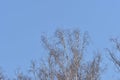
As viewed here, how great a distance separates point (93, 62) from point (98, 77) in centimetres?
112

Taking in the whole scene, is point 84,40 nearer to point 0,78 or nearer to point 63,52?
point 63,52

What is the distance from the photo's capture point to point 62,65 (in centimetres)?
3459

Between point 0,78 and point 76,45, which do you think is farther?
point 0,78

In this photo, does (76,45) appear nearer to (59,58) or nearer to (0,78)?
(59,58)

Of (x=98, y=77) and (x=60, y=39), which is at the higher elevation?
(x=60, y=39)

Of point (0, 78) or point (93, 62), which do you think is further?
point (0, 78)

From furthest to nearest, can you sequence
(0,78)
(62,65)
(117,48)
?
1. (0,78)
2. (117,48)
3. (62,65)

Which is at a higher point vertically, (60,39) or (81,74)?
(60,39)

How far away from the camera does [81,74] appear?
114 feet

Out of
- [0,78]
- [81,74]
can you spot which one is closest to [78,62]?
[81,74]

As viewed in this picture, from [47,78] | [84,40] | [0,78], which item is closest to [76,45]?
[84,40]

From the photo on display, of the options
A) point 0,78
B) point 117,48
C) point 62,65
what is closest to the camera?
point 62,65

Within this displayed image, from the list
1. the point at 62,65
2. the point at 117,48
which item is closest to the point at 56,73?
the point at 62,65

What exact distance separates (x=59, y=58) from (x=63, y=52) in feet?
1.75
